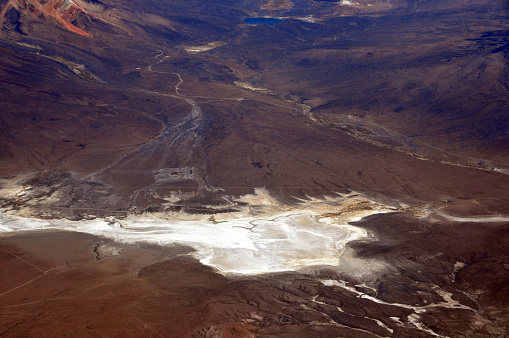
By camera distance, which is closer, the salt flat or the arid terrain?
the arid terrain

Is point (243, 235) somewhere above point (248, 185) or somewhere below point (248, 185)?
below

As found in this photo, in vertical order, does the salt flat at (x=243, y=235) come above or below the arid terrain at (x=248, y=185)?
below

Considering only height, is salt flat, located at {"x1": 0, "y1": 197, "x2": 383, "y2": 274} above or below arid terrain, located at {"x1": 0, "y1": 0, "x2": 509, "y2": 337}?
below

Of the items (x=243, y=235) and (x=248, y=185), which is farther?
(x=248, y=185)

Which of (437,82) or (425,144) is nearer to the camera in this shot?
(425,144)

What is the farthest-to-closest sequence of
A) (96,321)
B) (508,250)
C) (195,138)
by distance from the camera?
(195,138)
(508,250)
(96,321)

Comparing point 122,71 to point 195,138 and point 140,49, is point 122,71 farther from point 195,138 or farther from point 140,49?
point 195,138

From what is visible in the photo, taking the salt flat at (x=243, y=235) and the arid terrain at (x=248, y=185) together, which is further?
the salt flat at (x=243, y=235)

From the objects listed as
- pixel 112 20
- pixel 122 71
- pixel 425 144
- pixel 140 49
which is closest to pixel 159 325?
pixel 425 144
